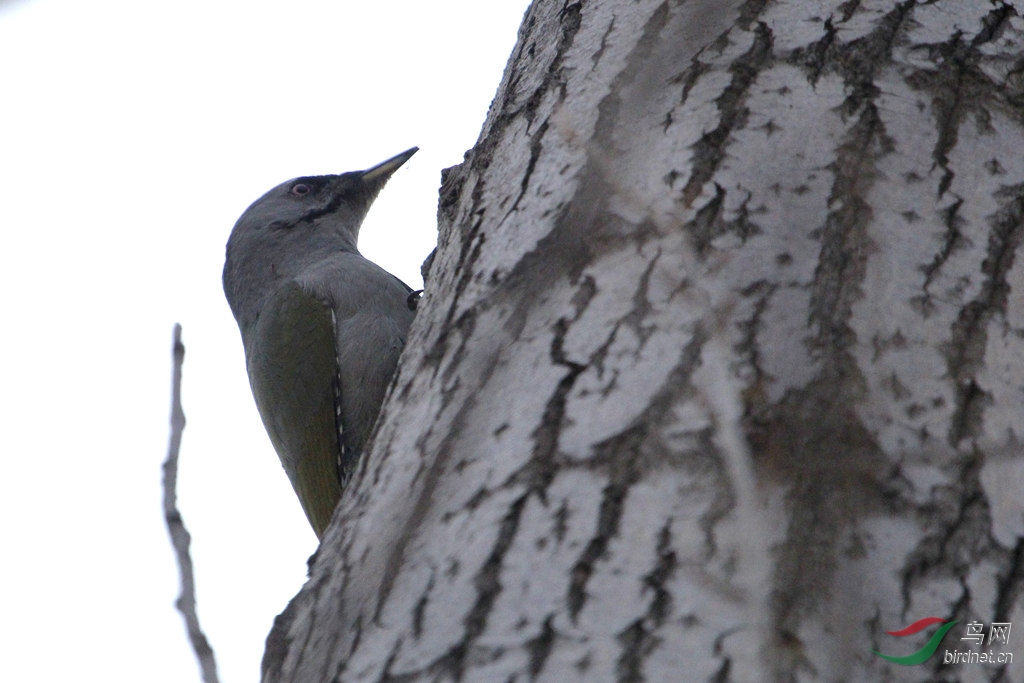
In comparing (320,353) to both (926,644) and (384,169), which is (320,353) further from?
(926,644)

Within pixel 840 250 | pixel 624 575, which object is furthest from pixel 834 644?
Answer: pixel 840 250

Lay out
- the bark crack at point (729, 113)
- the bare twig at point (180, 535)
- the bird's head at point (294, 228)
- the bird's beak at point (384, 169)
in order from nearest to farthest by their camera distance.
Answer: the bare twig at point (180, 535)
the bark crack at point (729, 113)
the bird's head at point (294, 228)
the bird's beak at point (384, 169)

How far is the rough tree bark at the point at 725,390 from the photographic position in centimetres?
123

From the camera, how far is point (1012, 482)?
1329 mm

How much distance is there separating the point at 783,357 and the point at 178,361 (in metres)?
0.92

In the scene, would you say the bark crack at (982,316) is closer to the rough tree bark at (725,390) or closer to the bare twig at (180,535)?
the rough tree bark at (725,390)

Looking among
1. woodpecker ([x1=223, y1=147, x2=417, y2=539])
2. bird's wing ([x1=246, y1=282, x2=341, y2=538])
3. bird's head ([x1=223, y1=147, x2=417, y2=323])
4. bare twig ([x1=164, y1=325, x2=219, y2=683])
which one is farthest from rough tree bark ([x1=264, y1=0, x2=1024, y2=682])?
bird's head ([x1=223, y1=147, x2=417, y2=323])

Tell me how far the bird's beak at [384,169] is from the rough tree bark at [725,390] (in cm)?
392

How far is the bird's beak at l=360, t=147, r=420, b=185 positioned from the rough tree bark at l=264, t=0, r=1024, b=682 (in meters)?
3.92

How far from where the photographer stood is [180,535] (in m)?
1.46

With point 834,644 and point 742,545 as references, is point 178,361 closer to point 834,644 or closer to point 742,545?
point 742,545

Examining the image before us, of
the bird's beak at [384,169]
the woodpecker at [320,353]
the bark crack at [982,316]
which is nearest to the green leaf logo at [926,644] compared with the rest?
the bark crack at [982,316]

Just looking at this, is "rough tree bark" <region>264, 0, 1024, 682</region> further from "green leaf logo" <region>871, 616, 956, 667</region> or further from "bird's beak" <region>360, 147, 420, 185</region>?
"bird's beak" <region>360, 147, 420, 185</region>

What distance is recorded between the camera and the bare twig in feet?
4.30
